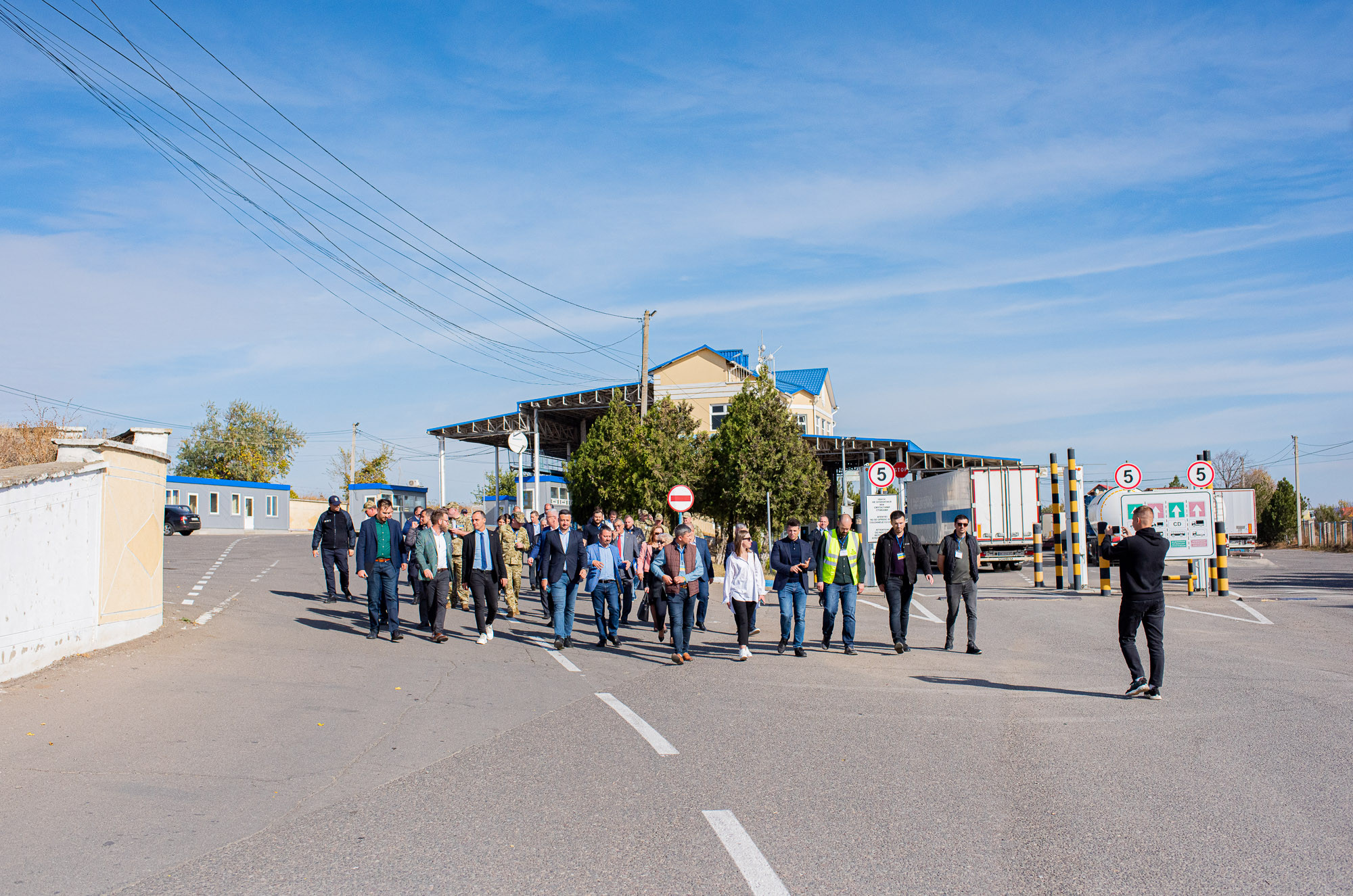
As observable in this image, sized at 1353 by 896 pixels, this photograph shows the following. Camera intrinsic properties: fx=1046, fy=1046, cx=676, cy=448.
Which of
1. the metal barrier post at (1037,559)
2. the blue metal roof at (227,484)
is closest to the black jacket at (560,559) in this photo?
the metal barrier post at (1037,559)

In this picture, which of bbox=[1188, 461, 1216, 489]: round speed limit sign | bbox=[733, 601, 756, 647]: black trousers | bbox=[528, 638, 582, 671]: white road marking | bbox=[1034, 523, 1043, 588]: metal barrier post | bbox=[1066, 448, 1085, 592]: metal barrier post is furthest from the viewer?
bbox=[1034, 523, 1043, 588]: metal barrier post

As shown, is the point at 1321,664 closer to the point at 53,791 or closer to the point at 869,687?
the point at 869,687

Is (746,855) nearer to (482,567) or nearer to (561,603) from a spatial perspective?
(561,603)

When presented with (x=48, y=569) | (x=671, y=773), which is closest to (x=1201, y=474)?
(x=671, y=773)

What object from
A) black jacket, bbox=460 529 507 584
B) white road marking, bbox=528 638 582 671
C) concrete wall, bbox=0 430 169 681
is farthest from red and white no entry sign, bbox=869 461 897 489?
concrete wall, bbox=0 430 169 681

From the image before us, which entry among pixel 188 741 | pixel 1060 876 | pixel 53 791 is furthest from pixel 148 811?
pixel 1060 876

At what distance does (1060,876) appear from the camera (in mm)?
4496

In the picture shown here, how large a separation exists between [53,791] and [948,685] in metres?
7.52

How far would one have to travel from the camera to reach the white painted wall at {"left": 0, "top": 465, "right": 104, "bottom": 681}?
30.2ft

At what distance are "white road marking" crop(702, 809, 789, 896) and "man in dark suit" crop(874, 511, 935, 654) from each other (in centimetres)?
793

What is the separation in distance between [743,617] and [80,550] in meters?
7.13

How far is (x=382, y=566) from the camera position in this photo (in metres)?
13.7

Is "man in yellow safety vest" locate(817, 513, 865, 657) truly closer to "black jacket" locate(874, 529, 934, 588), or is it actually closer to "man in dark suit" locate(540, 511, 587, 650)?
"black jacket" locate(874, 529, 934, 588)

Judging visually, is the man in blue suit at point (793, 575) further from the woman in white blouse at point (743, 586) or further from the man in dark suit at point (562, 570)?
the man in dark suit at point (562, 570)
